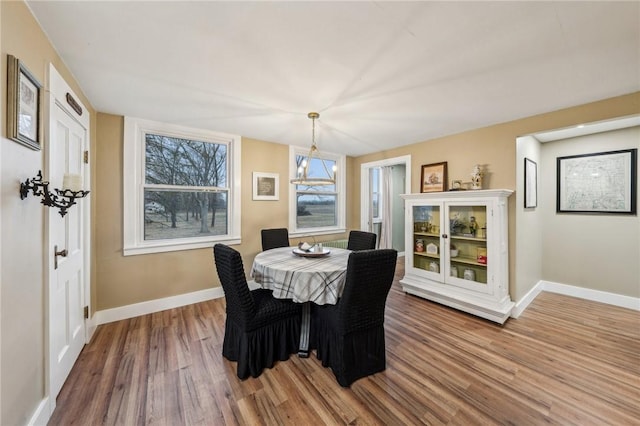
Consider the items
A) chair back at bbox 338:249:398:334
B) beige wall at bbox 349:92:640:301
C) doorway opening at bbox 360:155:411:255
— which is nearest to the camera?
chair back at bbox 338:249:398:334

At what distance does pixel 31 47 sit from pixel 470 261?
4266mm

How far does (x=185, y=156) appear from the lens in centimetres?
333

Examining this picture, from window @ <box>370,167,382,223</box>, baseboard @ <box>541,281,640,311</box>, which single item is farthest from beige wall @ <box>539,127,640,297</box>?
window @ <box>370,167,382,223</box>

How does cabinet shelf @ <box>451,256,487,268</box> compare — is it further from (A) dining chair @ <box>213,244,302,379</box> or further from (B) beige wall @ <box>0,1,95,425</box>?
(B) beige wall @ <box>0,1,95,425</box>

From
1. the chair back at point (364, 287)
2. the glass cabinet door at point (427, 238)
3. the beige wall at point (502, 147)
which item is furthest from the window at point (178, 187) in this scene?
the beige wall at point (502, 147)

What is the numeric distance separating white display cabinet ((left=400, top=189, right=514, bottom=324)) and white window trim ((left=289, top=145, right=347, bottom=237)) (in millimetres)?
1511

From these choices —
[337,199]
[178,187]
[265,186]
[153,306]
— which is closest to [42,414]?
[153,306]

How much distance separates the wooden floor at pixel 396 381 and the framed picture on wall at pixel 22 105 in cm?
170

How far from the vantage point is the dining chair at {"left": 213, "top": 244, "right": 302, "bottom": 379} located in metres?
1.86

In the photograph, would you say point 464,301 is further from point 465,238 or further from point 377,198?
point 377,198

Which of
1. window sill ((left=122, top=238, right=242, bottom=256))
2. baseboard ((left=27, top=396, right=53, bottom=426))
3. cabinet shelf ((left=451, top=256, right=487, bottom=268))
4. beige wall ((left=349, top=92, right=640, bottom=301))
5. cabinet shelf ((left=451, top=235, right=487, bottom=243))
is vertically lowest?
baseboard ((left=27, top=396, right=53, bottom=426))

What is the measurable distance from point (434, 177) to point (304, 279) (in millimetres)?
2723

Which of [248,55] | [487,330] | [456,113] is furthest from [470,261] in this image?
[248,55]

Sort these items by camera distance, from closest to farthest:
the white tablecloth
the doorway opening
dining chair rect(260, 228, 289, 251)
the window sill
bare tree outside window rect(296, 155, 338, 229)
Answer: the white tablecloth < the window sill < dining chair rect(260, 228, 289, 251) < bare tree outside window rect(296, 155, 338, 229) < the doorway opening
